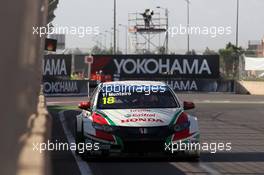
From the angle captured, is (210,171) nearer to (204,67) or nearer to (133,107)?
(133,107)

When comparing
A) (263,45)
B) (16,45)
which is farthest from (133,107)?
(263,45)

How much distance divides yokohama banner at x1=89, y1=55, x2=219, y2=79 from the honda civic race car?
37.0 m

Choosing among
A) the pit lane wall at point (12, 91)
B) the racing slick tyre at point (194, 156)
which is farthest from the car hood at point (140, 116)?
the pit lane wall at point (12, 91)

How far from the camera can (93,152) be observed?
35.6 feet

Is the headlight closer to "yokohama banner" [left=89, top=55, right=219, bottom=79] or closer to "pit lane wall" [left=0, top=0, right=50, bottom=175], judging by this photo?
"pit lane wall" [left=0, top=0, right=50, bottom=175]

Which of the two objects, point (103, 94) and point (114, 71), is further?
point (114, 71)

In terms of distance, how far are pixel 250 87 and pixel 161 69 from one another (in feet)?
21.5

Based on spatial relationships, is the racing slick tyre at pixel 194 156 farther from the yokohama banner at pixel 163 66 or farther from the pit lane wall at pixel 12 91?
the yokohama banner at pixel 163 66

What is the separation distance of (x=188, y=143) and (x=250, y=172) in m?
1.27

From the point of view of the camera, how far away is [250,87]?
4794 centimetres

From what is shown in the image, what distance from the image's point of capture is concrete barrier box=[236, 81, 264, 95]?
1865 inches

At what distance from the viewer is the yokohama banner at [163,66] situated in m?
48.8

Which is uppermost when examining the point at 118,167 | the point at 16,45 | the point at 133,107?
the point at 16,45

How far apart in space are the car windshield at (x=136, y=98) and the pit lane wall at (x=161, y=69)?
3521 cm
